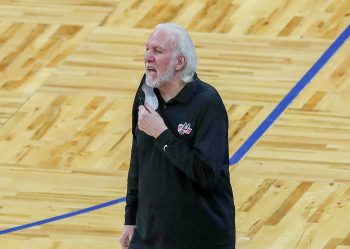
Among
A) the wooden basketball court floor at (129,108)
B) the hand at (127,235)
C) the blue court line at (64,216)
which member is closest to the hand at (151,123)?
the hand at (127,235)

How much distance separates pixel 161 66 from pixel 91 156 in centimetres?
259

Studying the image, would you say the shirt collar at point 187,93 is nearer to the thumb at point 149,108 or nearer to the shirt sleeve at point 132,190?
the thumb at point 149,108

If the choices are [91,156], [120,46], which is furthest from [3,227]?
[120,46]

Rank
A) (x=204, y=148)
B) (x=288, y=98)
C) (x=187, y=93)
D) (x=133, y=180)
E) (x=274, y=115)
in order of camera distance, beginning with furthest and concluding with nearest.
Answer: (x=288, y=98), (x=274, y=115), (x=133, y=180), (x=187, y=93), (x=204, y=148)

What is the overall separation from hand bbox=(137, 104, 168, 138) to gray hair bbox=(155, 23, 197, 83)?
0.54ft

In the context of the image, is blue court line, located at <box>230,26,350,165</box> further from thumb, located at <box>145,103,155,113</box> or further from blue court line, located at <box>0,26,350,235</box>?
thumb, located at <box>145,103,155,113</box>

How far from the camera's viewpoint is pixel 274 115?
7.21 m

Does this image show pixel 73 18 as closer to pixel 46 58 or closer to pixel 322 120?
pixel 46 58

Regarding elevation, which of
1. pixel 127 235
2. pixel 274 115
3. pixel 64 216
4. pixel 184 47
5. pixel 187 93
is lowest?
pixel 64 216

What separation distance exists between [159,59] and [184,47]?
0.09m

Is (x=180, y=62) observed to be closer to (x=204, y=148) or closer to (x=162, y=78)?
(x=162, y=78)

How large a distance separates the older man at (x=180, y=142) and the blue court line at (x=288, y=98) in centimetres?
235

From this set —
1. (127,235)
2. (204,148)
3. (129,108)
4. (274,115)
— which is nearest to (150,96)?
(204,148)

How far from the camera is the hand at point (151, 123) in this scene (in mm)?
4375
